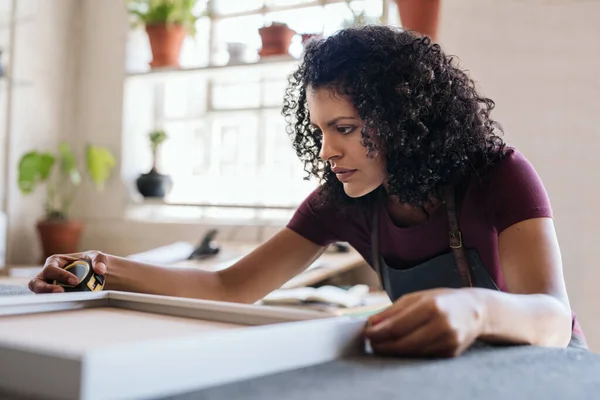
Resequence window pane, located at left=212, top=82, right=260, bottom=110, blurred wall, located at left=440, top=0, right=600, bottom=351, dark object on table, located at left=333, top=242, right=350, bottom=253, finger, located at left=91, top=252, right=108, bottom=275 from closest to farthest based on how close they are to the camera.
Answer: finger, located at left=91, top=252, right=108, bottom=275, blurred wall, located at left=440, top=0, right=600, bottom=351, dark object on table, located at left=333, top=242, right=350, bottom=253, window pane, located at left=212, top=82, right=260, bottom=110

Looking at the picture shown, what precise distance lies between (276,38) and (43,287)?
244 centimetres

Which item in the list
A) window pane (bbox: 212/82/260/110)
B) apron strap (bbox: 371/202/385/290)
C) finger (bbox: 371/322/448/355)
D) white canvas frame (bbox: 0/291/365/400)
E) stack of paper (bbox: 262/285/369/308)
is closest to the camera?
white canvas frame (bbox: 0/291/365/400)

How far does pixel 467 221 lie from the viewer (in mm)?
1291

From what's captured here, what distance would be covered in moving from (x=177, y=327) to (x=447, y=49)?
2.22 metres

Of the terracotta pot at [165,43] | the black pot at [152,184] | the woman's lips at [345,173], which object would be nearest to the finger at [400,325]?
the woman's lips at [345,173]

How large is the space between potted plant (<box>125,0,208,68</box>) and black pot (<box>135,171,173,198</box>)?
1.96 feet

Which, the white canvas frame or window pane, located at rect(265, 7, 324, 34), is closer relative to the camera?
the white canvas frame

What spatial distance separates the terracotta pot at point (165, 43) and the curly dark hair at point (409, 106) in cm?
249

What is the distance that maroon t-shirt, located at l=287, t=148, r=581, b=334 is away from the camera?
118cm

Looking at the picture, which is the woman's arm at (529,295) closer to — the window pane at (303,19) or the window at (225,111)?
the window at (225,111)

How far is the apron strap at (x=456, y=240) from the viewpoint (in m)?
1.30

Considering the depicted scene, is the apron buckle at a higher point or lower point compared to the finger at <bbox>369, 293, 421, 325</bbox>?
higher

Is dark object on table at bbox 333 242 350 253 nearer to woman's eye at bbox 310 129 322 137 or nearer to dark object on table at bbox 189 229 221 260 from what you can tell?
dark object on table at bbox 189 229 221 260

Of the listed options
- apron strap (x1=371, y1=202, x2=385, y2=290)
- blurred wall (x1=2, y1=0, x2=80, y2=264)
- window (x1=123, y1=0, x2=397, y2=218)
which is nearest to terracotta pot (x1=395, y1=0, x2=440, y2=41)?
window (x1=123, y1=0, x2=397, y2=218)
